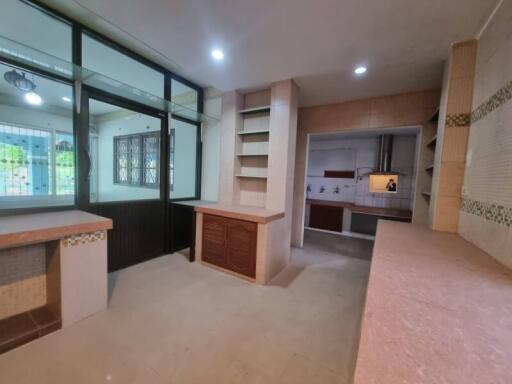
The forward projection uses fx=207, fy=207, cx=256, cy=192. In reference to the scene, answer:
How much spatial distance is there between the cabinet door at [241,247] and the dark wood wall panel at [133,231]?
116cm

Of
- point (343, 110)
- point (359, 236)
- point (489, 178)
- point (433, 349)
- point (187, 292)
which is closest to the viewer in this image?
point (433, 349)

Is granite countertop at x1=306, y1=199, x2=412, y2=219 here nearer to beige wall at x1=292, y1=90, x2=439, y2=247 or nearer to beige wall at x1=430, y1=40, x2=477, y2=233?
beige wall at x1=292, y1=90, x2=439, y2=247

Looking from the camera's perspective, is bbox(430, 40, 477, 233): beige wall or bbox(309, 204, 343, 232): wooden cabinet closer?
bbox(430, 40, 477, 233): beige wall

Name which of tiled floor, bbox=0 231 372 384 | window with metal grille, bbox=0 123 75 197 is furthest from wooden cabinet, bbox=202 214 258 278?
window with metal grille, bbox=0 123 75 197

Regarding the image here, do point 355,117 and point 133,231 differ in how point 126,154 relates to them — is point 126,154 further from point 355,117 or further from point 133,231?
point 355,117

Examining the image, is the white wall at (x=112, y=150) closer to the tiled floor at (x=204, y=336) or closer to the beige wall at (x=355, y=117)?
the tiled floor at (x=204, y=336)

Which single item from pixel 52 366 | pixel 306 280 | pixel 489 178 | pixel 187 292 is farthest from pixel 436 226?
pixel 52 366

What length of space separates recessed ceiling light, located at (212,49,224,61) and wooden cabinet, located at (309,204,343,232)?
3970 millimetres

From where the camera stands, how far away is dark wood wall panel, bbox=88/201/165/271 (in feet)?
8.25

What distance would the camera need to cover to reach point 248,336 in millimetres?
1612

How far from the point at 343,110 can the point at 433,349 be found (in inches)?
138

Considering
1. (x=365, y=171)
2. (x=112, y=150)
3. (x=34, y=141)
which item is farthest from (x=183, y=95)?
(x=365, y=171)

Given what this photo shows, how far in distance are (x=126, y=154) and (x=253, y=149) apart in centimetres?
192

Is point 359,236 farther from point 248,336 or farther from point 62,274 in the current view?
point 62,274
